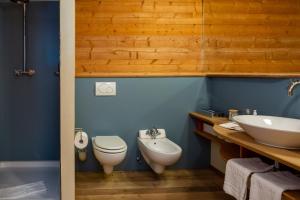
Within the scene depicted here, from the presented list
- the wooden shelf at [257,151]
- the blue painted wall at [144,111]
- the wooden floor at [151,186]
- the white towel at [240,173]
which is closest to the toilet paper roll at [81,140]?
the blue painted wall at [144,111]

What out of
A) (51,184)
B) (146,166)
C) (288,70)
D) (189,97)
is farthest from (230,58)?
(51,184)

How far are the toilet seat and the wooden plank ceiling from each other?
0.74m

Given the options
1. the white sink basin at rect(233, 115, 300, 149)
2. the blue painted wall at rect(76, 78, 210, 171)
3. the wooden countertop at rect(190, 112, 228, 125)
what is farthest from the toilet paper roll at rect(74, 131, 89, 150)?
the white sink basin at rect(233, 115, 300, 149)

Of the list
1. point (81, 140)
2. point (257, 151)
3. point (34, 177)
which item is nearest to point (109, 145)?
point (81, 140)

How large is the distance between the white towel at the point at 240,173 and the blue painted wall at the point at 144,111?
5.26 feet

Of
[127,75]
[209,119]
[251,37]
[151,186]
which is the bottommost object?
[151,186]

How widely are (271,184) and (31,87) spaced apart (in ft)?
9.54

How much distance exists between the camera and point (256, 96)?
2.73m

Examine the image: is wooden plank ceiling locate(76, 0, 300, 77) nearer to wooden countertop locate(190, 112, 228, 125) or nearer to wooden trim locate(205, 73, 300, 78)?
wooden trim locate(205, 73, 300, 78)

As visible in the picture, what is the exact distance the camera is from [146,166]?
3629mm

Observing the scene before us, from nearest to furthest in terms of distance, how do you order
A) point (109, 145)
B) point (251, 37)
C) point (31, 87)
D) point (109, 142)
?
point (109, 145), point (109, 142), point (251, 37), point (31, 87)

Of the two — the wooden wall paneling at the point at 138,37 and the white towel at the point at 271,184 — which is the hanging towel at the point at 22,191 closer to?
the wooden wall paneling at the point at 138,37

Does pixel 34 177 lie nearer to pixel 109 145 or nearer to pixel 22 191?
pixel 22 191

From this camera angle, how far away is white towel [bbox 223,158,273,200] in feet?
6.19
